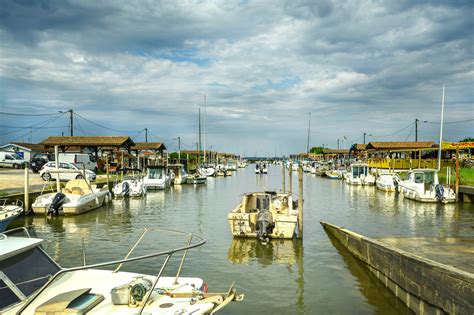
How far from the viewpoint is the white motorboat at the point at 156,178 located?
41.7 metres

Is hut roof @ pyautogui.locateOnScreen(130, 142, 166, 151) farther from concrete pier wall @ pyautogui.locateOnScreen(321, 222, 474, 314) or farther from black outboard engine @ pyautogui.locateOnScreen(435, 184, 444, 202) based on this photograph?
concrete pier wall @ pyautogui.locateOnScreen(321, 222, 474, 314)

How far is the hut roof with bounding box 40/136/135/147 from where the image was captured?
4597 centimetres

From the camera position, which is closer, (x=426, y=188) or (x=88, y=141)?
(x=426, y=188)

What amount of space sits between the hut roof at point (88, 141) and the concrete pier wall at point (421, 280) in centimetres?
3919

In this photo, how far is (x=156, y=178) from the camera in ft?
142

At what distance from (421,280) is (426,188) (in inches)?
1004

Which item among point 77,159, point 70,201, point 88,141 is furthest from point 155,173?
point 70,201

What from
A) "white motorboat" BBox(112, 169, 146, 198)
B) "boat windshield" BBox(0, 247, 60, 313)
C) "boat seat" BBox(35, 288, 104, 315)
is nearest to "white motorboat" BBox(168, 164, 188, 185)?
"white motorboat" BBox(112, 169, 146, 198)

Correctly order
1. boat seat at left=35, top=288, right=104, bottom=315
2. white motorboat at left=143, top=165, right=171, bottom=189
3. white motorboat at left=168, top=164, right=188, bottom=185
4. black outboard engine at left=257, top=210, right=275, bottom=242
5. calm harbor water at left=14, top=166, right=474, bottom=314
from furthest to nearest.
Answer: white motorboat at left=168, top=164, right=188, bottom=185, white motorboat at left=143, top=165, right=171, bottom=189, black outboard engine at left=257, top=210, right=275, bottom=242, calm harbor water at left=14, top=166, right=474, bottom=314, boat seat at left=35, top=288, right=104, bottom=315

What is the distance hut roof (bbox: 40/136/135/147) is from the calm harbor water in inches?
690

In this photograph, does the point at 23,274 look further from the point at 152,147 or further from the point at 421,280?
the point at 152,147

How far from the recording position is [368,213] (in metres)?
25.6

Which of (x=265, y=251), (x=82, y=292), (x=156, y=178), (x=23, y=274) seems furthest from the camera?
(x=156, y=178)

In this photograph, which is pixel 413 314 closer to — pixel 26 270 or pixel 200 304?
pixel 200 304
